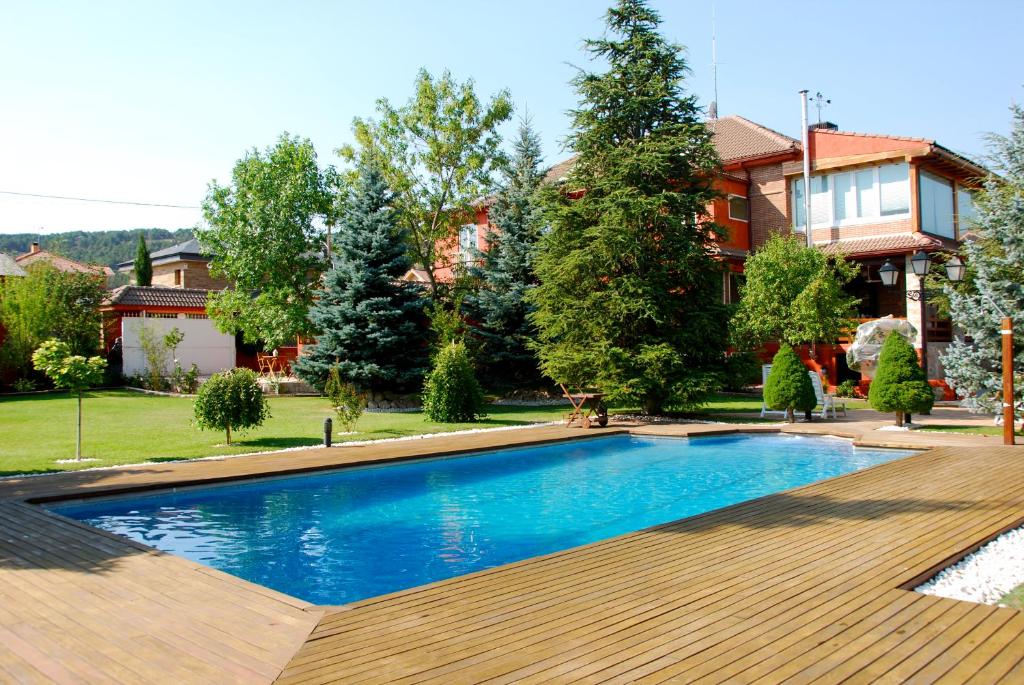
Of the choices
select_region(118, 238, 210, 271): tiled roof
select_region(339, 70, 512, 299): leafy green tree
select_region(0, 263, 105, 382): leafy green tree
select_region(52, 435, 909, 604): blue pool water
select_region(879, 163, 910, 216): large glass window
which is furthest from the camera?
select_region(118, 238, 210, 271): tiled roof

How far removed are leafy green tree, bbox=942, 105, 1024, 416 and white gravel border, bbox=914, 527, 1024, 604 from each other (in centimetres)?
882

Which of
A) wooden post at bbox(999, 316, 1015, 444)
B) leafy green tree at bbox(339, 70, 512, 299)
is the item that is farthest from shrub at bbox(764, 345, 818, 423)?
leafy green tree at bbox(339, 70, 512, 299)

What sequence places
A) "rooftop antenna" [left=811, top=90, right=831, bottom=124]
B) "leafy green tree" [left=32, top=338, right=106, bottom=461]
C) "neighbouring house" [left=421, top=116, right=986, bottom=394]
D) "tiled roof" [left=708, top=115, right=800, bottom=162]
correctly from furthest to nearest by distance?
"rooftop antenna" [left=811, top=90, right=831, bottom=124] < "tiled roof" [left=708, top=115, right=800, bottom=162] < "neighbouring house" [left=421, top=116, right=986, bottom=394] < "leafy green tree" [left=32, top=338, right=106, bottom=461]

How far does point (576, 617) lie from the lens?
170 inches

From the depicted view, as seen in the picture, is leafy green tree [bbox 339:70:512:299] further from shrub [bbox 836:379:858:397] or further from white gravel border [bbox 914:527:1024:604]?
white gravel border [bbox 914:527:1024:604]

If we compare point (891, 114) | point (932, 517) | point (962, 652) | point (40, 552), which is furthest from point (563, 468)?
point (891, 114)

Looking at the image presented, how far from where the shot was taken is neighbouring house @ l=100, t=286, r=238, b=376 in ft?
94.3

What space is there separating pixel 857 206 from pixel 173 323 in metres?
25.5

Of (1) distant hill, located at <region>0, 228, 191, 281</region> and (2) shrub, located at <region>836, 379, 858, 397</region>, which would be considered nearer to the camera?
(2) shrub, located at <region>836, 379, 858, 397</region>

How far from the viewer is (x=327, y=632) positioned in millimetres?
4152

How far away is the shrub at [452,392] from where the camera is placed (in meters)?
17.5

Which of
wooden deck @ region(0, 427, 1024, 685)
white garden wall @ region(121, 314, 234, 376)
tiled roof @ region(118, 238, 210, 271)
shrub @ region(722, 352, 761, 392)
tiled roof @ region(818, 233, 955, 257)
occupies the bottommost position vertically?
wooden deck @ region(0, 427, 1024, 685)

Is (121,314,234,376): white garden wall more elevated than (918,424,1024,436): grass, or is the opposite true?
(121,314,234,376): white garden wall

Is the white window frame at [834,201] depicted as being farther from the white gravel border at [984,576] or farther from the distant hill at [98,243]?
the distant hill at [98,243]
